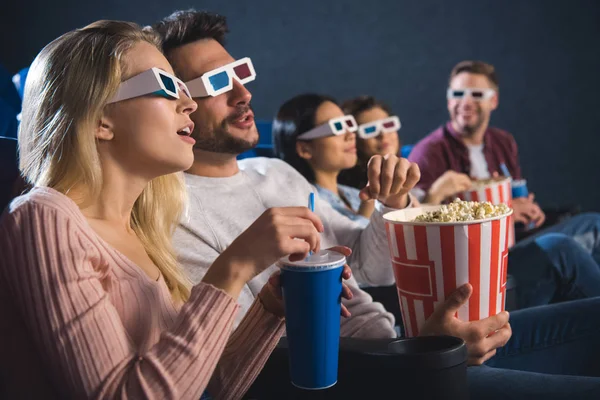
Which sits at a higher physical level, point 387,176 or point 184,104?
point 184,104

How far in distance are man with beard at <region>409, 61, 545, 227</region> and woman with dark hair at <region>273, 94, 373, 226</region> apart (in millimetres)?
794

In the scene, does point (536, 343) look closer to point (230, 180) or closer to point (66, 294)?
point (230, 180)

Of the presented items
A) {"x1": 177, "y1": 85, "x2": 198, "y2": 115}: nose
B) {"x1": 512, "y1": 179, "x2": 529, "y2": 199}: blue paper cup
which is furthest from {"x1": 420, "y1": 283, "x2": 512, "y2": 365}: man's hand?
Answer: {"x1": 512, "y1": 179, "x2": 529, "y2": 199}: blue paper cup

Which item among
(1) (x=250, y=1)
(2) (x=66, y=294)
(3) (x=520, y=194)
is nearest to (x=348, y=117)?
(3) (x=520, y=194)

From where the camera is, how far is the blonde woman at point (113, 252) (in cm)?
85

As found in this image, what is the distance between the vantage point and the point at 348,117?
2469 mm

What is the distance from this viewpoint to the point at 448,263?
108 cm

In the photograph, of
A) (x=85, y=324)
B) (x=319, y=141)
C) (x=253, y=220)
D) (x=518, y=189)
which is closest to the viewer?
(x=85, y=324)

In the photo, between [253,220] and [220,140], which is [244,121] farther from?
[253,220]

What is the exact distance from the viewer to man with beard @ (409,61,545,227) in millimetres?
3344

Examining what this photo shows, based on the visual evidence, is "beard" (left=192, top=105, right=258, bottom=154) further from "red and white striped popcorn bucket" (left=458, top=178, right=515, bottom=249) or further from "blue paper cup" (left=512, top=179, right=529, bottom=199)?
"blue paper cup" (left=512, top=179, right=529, bottom=199)

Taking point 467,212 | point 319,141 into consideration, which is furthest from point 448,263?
point 319,141

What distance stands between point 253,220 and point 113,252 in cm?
54

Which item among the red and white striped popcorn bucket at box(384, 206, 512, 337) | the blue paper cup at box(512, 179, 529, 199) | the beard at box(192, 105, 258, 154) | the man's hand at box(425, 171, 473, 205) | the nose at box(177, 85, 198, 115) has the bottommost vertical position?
the blue paper cup at box(512, 179, 529, 199)
